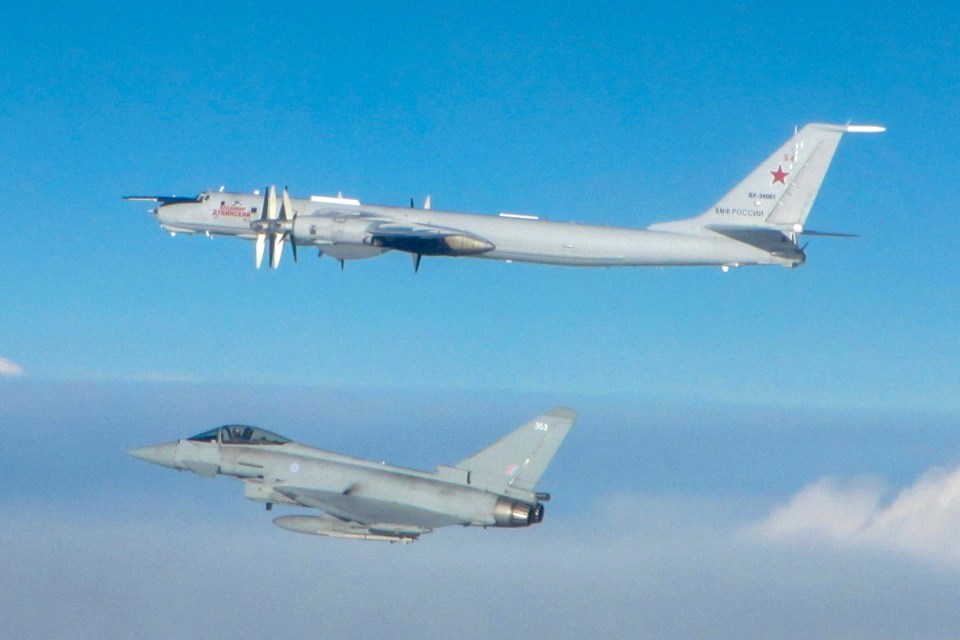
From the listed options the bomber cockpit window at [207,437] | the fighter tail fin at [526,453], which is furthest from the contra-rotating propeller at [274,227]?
the fighter tail fin at [526,453]

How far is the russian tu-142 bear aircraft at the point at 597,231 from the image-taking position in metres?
47.4

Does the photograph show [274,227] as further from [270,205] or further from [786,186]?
[786,186]

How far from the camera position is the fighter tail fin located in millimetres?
37188

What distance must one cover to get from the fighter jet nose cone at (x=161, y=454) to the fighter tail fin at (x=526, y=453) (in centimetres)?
1065

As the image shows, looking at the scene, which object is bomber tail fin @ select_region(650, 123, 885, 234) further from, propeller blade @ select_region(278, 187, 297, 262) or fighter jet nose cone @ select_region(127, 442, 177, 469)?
fighter jet nose cone @ select_region(127, 442, 177, 469)

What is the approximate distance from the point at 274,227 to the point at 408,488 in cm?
1730

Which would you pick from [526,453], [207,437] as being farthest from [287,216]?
[526,453]

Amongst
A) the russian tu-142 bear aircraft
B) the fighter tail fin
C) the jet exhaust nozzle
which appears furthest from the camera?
the russian tu-142 bear aircraft

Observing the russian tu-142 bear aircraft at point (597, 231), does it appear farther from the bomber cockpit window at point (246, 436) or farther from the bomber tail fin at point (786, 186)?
the bomber cockpit window at point (246, 436)

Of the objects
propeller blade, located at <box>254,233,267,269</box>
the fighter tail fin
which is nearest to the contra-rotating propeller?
propeller blade, located at <box>254,233,267,269</box>

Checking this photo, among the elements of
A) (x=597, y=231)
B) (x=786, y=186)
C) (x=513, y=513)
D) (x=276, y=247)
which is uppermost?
(x=786, y=186)

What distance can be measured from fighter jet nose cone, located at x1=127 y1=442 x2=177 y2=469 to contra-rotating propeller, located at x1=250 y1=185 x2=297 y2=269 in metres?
11.9

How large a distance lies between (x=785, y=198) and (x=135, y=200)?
99.8 feet

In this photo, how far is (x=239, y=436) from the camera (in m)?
39.9
